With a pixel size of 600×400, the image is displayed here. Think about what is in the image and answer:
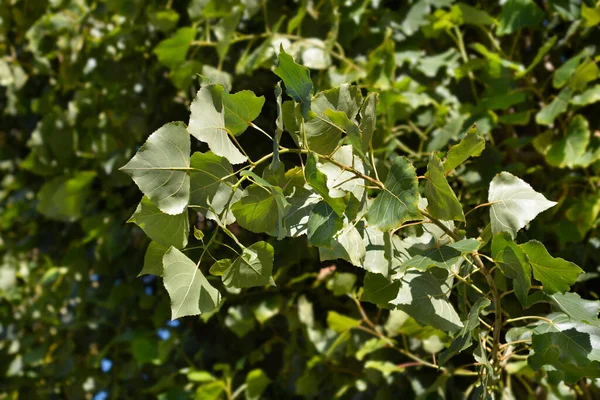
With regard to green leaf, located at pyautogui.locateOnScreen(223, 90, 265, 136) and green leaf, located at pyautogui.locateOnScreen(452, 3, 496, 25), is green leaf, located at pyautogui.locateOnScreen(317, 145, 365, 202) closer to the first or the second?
green leaf, located at pyautogui.locateOnScreen(223, 90, 265, 136)

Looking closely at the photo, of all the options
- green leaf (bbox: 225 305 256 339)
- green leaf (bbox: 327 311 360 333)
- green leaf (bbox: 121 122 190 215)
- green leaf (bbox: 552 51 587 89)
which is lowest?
green leaf (bbox: 225 305 256 339)

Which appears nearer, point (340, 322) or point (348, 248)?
point (348, 248)

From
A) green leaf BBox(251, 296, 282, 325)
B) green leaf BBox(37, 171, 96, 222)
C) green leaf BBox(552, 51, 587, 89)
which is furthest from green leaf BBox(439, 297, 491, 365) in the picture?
green leaf BBox(37, 171, 96, 222)

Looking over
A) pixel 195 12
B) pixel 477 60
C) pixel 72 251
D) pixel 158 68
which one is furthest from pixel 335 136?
pixel 72 251

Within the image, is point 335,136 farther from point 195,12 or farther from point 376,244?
point 195,12

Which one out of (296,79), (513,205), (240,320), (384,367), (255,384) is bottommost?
(255,384)

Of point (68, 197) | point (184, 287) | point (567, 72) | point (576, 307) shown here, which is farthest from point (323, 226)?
point (68, 197)

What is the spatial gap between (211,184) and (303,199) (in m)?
0.09

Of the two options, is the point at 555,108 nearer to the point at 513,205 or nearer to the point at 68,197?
the point at 513,205

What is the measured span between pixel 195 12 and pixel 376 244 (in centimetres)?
89

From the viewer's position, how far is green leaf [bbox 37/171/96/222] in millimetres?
1637

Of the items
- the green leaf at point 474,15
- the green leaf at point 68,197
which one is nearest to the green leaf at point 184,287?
the green leaf at point 474,15

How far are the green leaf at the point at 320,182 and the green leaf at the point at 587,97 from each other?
27.4 inches

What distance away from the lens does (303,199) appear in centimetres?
64
